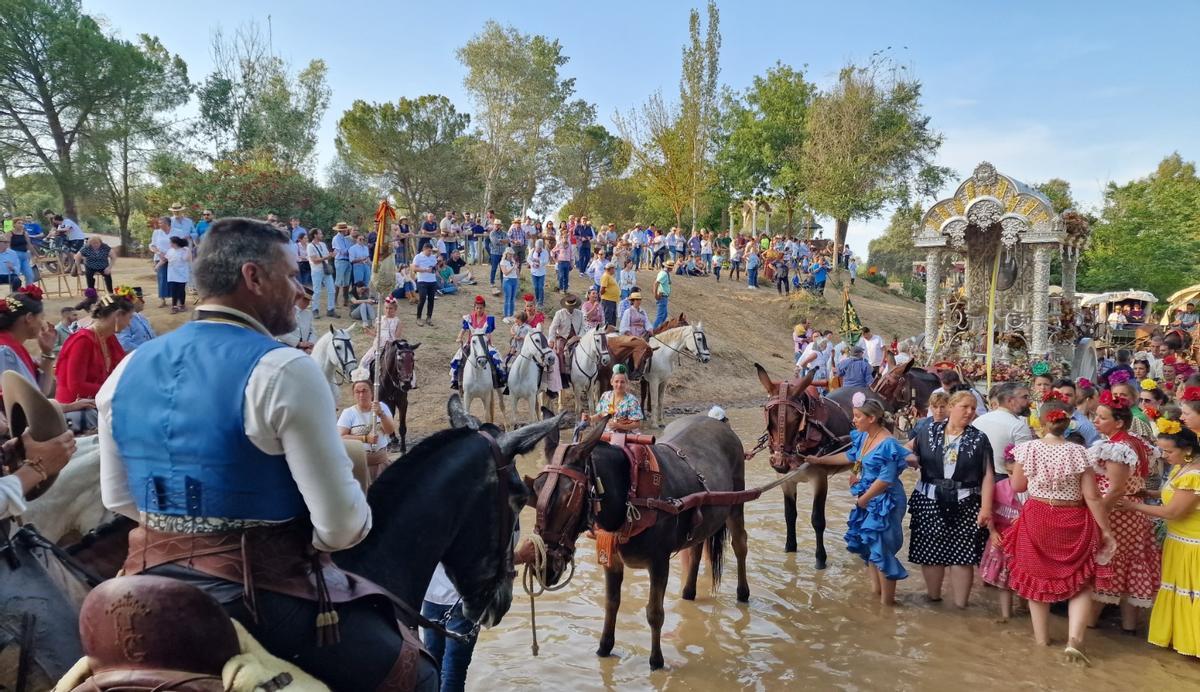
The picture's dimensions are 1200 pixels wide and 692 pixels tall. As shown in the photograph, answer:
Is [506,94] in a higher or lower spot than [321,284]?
higher

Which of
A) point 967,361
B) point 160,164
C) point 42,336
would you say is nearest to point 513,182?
point 160,164

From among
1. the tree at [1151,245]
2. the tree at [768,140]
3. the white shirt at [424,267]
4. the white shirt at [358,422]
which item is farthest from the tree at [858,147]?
the white shirt at [358,422]

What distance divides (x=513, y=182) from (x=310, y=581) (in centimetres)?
4040

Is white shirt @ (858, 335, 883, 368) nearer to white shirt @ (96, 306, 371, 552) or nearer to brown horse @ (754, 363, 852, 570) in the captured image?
brown horse @ (754, 363, 852, 570)

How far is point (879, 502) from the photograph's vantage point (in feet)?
21.1

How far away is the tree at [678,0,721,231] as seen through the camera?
36969 mm

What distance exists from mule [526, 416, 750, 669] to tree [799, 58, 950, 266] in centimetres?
2918

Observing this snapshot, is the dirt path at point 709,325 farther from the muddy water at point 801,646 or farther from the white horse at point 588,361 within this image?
the muddy water at point 801,646

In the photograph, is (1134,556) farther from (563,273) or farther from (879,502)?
(563,273)

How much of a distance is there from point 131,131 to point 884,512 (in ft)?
113

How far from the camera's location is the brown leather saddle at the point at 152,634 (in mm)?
1843

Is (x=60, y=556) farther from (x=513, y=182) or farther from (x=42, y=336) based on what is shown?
(x=513, y=182)

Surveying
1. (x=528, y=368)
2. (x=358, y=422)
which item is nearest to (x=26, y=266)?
(x=528, y=368)

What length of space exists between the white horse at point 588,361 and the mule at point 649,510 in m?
8.52
